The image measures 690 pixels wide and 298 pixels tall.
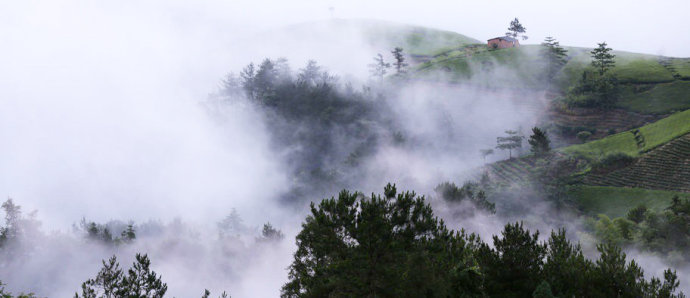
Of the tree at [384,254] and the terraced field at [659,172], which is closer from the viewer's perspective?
the tree at [384,254]

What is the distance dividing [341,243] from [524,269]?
12.1m

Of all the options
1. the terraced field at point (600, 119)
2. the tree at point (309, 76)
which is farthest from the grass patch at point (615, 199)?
the tree at point (309, 76)

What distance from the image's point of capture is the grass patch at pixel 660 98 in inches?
4956

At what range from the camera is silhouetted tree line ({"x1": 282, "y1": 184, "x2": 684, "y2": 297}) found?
84.9 feet

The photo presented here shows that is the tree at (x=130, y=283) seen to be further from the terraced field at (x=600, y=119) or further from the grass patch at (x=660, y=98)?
the grass patch at (x=660, y=98)

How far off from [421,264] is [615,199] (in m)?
83.5

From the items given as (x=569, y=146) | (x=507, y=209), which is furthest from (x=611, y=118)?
(x=507, y=209)

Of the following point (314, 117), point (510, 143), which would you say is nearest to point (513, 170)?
point (510, 143)

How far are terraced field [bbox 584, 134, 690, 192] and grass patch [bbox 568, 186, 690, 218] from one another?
2231 mm

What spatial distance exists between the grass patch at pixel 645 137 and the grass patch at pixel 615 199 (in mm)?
13717

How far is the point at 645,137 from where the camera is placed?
362 feet

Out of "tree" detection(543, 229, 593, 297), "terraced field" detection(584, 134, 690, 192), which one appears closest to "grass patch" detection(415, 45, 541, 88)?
"terraced field" detection(584, 134, 690, 192)

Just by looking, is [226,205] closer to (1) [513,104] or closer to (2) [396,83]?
(2) [396,83]

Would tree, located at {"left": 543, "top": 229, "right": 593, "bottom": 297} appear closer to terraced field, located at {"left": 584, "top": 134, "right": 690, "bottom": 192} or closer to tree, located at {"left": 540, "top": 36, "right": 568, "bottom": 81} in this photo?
terraced field, located at {"left": 584, "top": 134, "right": 690, "bottom": 192}
